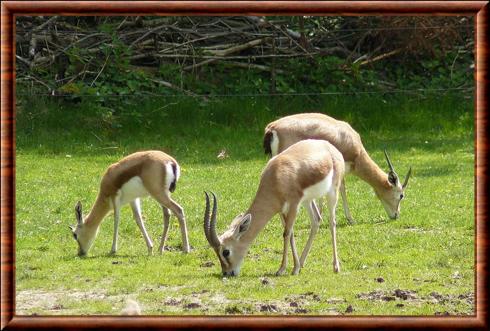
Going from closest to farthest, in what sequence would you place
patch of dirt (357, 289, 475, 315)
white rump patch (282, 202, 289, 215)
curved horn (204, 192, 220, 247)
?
patch of dirt (357, 289, 475, 315)
curved horn (204, 192, 220, 247)
white rump patch (282, 202, 289, 215)

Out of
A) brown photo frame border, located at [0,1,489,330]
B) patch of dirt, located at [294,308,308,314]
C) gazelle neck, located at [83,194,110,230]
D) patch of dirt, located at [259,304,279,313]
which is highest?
brown photo frame border, located at [0,1,489,330]

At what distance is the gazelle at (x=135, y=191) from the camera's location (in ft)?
32.8

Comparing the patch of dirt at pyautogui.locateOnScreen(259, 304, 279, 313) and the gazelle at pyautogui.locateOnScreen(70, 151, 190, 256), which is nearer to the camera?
the patch of dirt at pyautogui.locateOnScreen(259, 304, 279, 313)

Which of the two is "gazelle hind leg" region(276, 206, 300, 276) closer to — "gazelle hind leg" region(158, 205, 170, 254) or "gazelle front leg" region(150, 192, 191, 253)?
"gazelle front leg" region(150, 192, 191, 253)

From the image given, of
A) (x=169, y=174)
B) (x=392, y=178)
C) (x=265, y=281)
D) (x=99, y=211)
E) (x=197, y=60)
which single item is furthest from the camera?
(x=197, y=60)

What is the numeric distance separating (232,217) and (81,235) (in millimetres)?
1918

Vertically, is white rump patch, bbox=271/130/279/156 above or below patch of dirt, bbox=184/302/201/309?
above

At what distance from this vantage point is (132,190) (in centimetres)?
1016

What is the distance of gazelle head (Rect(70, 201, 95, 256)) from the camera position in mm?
9992

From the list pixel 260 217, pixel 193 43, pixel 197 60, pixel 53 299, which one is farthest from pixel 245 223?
pixel 193 43

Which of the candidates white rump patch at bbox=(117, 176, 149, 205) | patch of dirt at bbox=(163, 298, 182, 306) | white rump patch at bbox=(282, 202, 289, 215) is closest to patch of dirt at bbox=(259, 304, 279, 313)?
patch of dirt at bbox=(163, 298, 182, 306)

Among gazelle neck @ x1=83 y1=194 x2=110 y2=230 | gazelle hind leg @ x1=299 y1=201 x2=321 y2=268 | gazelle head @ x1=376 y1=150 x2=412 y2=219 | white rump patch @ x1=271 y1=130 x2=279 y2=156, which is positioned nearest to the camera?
gazelle hind leg @ x1=299 y1=201 x2=321 y2=268

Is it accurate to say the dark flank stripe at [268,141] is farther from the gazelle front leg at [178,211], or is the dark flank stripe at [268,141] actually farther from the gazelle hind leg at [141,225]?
the gazelle hind leg at [141,225]

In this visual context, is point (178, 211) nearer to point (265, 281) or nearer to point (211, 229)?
point (211, 229)
